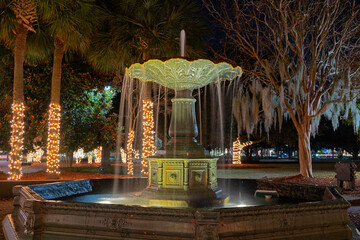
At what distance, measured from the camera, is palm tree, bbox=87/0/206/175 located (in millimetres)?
15133

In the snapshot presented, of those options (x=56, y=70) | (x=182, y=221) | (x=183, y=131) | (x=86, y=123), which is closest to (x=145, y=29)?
(x=56, y=70)

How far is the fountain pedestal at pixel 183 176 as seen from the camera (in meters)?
7.66

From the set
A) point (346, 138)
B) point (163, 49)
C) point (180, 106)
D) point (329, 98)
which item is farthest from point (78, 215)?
point (346, 138)

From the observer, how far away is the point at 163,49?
14938 millimetres

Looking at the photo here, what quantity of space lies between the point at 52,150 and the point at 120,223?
38.5 ft

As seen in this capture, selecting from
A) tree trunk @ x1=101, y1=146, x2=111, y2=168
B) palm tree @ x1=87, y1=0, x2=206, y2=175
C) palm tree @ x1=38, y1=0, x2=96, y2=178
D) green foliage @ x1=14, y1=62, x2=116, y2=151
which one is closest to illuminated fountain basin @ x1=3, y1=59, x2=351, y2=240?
palm tree @ x1=38, y1=0, x2=96, y2=178

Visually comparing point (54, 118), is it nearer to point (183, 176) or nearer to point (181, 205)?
point (183, 176)

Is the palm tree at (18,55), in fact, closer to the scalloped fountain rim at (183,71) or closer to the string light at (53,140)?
the string light at (53,140)

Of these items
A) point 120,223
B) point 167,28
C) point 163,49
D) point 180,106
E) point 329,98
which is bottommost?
point 120,223

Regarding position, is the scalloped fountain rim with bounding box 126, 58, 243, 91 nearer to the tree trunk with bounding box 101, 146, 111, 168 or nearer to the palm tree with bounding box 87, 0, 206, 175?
the palm tree with bounding box 87, 0, 206, 175

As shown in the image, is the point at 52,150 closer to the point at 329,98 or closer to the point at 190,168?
the point at 190,168

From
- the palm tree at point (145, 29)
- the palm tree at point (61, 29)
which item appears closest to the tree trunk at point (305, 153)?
the palm tree at point (145, 29)

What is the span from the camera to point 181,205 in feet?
24.4

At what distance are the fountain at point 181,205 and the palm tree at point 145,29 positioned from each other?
6.12 metres
